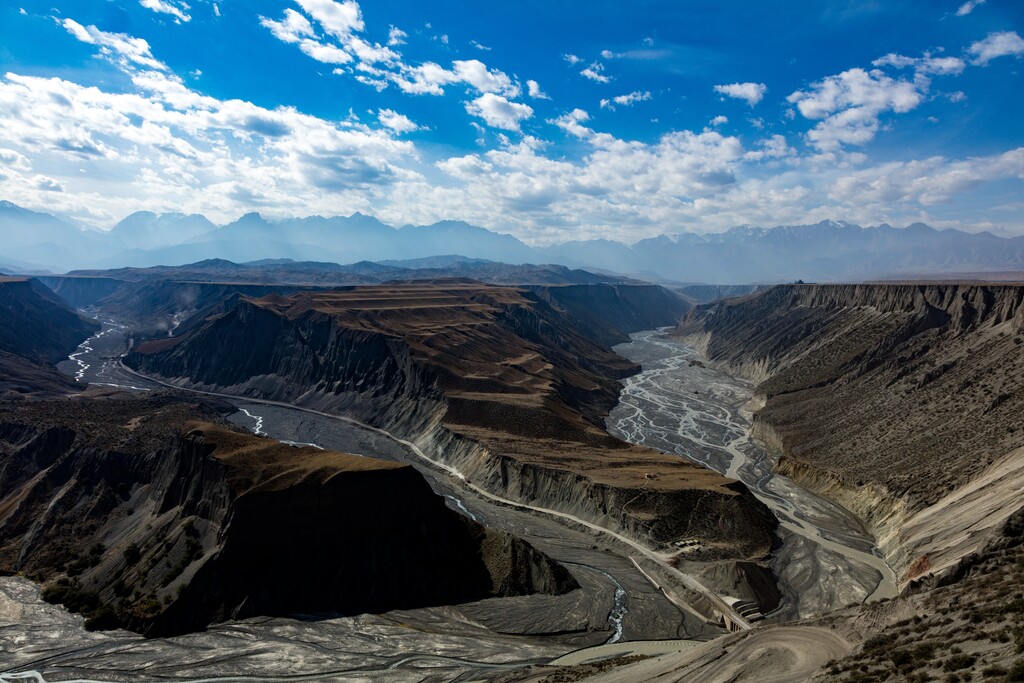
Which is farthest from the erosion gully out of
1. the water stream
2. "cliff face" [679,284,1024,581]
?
"cliff face" [679,284,1024,581]

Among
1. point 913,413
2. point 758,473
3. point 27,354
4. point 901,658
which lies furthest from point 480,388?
point 27,354

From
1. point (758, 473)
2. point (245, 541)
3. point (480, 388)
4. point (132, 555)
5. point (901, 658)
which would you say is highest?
point (901, 658)

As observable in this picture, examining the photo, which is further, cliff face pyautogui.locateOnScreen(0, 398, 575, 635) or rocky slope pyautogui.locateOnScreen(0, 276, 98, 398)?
rocky slope pyautogui.locateOnScreen(0, 276, 98, 398)

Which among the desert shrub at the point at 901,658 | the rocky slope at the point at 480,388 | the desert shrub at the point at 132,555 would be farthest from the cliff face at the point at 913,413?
the desert shrub at the point at 132,555

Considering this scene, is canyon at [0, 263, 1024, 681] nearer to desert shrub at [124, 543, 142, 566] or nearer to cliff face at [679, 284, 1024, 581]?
desert shrub at [124, 543, 142, 566]

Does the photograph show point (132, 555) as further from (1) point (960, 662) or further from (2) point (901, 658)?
(1) point (960, 662)

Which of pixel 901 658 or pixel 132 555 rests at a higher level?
pixel 901 658
